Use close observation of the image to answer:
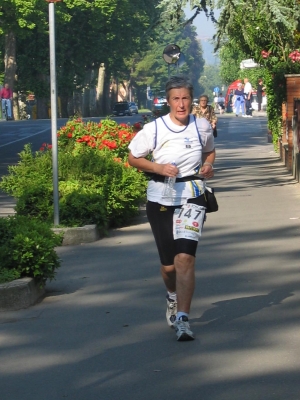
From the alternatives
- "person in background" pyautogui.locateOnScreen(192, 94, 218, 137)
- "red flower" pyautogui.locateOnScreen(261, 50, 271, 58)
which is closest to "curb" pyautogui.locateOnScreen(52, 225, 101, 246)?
"person in background" pyautogui.locateOnScreen(192, 94, 218, 137)

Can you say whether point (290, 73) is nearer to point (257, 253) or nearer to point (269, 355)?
point (257, 253)

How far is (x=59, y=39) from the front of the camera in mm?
68938

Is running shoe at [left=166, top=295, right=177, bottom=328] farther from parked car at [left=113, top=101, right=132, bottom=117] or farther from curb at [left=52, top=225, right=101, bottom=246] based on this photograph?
parked car at [left=113, top=101, right=132, bottom=117]

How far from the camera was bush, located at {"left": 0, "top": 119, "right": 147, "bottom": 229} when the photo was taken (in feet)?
39.8

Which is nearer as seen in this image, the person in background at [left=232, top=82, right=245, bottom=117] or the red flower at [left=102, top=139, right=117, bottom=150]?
the red flower at [left=102, top=139, right=117, bottom=150]

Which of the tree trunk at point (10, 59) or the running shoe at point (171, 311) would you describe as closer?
the running shoe at point (171, 311)

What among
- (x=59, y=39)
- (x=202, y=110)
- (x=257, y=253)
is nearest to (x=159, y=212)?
(x=257, y=253)

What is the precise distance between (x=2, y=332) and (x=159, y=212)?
154 centimetres

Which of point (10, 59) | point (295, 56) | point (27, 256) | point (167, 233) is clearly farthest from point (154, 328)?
point (10, 59)

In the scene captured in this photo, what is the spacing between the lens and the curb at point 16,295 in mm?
7957

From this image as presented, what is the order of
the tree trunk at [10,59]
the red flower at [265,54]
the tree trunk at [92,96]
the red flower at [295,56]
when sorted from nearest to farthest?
the red flower at [295,56]
the red flower at [265,54]
the tree trunk at [10,59]
the tree trunk at [92,96]

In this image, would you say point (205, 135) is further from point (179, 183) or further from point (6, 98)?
point (6, 98)

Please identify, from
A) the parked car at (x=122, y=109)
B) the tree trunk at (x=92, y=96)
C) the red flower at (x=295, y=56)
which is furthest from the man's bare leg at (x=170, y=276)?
the tree trunk at (x=92, y=96)

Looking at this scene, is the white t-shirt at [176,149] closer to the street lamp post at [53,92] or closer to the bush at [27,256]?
the bush at [27,256]
